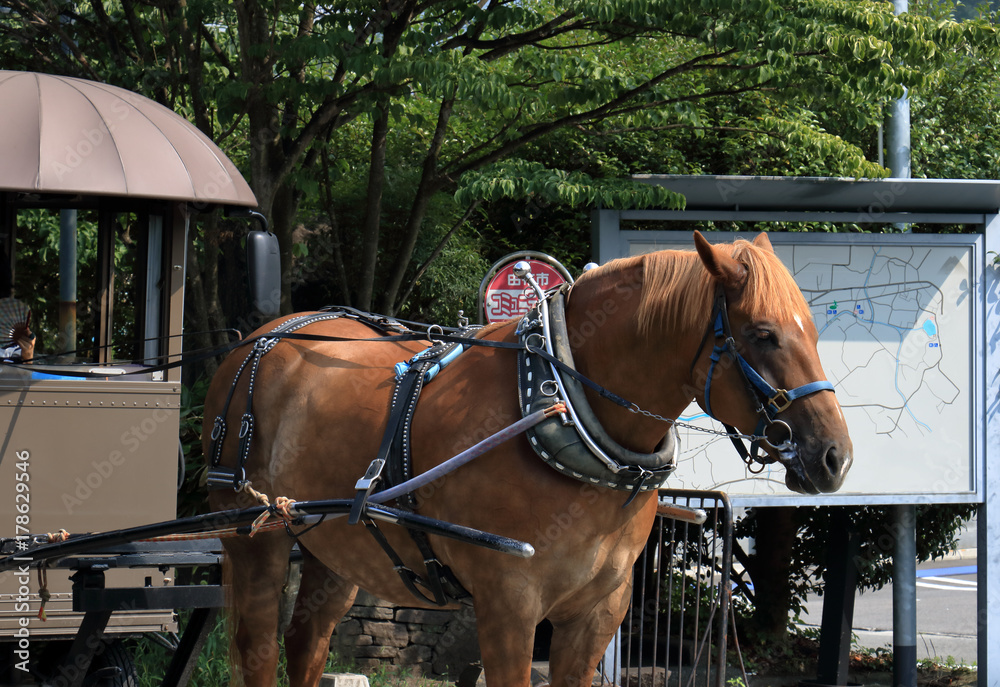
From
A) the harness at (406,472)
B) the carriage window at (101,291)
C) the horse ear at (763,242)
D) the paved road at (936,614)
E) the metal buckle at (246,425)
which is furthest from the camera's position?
the paved road at (936,614)

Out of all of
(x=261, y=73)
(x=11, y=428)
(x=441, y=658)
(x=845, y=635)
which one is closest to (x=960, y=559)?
(x=845, y=635)

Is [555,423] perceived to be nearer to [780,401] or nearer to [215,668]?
[780,401]

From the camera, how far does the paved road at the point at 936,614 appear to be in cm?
881

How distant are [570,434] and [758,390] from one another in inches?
21.7

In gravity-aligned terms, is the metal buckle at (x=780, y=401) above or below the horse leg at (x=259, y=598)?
above

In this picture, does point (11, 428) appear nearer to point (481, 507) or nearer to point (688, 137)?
point (481, 507)

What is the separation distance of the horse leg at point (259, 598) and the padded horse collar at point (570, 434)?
1452mm

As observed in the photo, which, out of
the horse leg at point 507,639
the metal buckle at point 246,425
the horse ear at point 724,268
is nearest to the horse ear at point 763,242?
the horse ear at point 724,268

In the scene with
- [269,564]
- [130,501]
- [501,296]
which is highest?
[501,296]

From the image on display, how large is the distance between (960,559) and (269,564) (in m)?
13.3

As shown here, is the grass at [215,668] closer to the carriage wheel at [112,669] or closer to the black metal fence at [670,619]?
the carriage wheel at [112,669]

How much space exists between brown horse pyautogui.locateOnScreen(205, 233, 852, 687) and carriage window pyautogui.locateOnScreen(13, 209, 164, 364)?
1120mm

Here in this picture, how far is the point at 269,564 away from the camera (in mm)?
3824

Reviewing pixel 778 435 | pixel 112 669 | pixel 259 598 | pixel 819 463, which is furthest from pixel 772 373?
pixel 112 669
